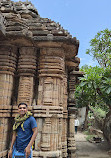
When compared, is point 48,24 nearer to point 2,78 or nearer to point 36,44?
point 36,44

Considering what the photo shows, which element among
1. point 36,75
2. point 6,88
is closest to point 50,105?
point 36,75

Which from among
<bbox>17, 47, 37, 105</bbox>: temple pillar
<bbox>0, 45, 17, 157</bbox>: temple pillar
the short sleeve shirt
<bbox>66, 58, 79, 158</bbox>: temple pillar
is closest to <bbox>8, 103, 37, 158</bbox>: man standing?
the short sleeve shirt

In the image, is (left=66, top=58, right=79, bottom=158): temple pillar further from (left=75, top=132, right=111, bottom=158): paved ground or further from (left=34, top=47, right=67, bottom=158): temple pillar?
(left=75, top=132, right=111, bottom=158): paved ground

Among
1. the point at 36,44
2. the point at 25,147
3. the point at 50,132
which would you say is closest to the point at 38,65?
the point at 36,44

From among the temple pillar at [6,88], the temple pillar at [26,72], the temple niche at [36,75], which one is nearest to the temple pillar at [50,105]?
the temple niche at [36,75]

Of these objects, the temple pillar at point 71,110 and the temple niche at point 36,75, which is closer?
the temple niche at point 36,75

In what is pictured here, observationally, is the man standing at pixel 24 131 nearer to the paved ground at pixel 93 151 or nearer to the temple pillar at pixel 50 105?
the temple pillar at pixel 50 105

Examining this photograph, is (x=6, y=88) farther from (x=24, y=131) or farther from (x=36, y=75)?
(x=24, y=131)

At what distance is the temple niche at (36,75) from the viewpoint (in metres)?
4.00

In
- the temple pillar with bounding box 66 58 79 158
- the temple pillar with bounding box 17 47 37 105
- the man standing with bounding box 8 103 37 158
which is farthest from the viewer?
the temple pillar with bounding box 66 58 79 158

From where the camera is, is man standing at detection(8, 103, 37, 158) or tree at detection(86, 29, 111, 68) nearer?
man standing at detection(8, 103, 37, 158)

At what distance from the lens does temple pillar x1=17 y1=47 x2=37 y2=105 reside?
14.1ft

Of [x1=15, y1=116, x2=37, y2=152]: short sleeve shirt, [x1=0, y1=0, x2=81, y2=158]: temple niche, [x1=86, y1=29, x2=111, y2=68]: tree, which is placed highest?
[x1=86, y1=29, x2=111, y2=68]: tree

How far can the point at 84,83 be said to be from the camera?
34.2 ft
